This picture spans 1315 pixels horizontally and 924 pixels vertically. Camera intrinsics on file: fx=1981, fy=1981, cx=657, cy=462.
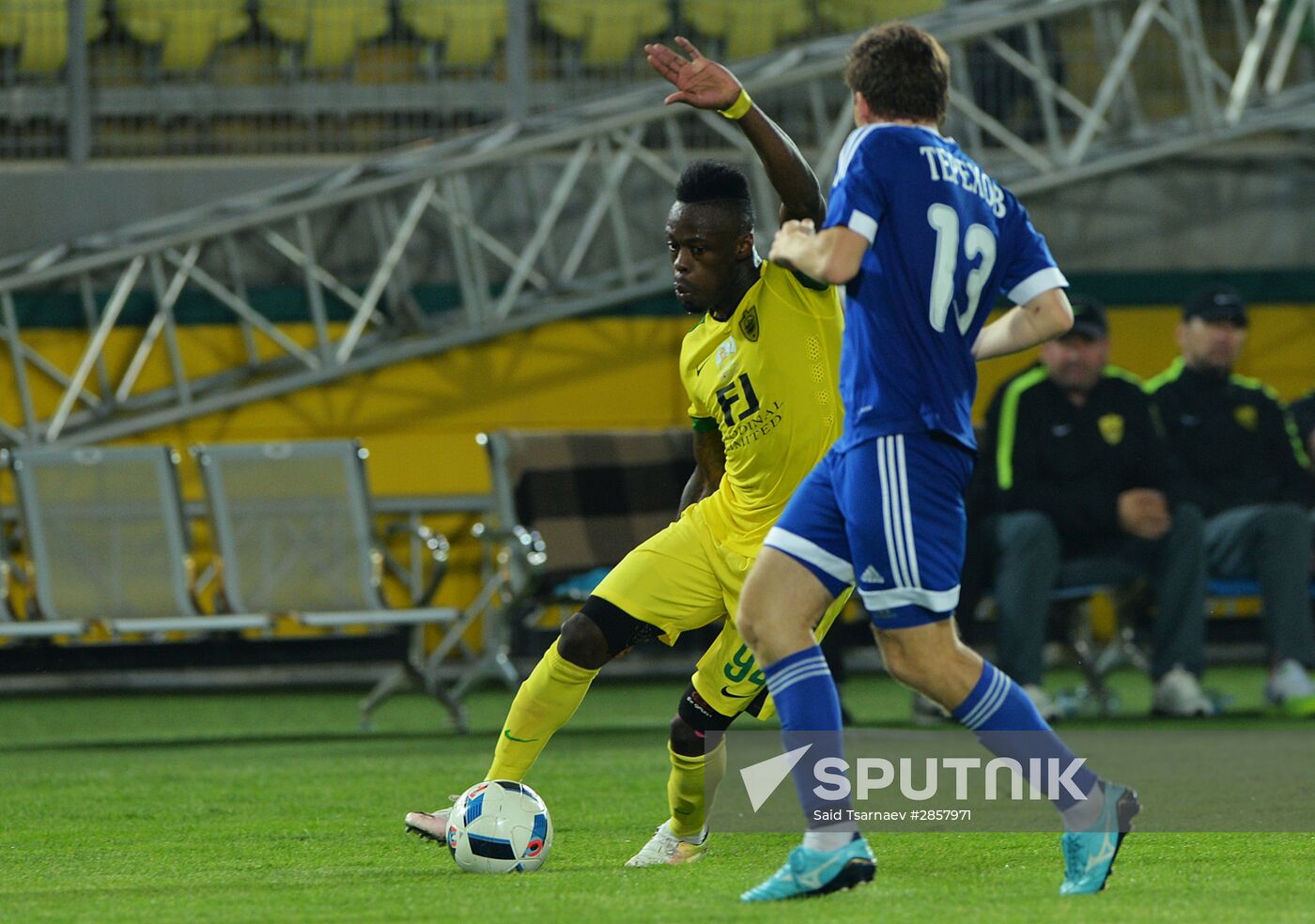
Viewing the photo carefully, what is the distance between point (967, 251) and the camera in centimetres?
409

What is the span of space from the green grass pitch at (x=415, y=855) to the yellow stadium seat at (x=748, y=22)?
230 inches

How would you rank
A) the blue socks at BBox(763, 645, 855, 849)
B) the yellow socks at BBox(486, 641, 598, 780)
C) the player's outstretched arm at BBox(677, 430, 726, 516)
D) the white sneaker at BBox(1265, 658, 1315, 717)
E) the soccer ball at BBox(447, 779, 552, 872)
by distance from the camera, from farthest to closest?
the white sneaker at BBox(1265, 658, 1315, 717)
the player's outstretched arm at BBox(677, 430, 726, 516)
the yellow socks at BBox(486, 641, 598, 780)
the soccer ball at BBox(447, 779, 552, 872)
the blue socks at BBox(763, 645, 855, 849)

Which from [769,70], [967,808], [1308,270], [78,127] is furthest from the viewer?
[1308,270]

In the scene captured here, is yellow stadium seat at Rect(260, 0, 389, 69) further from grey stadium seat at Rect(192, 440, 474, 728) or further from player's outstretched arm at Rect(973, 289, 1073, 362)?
player's outstretched arm at Rect(973, 289, 1073, 362)

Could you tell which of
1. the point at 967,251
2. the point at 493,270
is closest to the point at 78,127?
the point at 493,270

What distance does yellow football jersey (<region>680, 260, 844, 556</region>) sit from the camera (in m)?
4.84

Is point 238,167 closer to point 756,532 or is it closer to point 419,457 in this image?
point 419,457

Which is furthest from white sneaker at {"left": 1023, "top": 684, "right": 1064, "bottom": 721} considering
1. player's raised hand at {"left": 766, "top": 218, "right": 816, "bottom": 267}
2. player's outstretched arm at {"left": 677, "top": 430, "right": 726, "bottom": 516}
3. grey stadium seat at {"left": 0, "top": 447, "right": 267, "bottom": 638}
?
player's raised hand at {"left": 766, "top": 218, "right": 816, "bottom": 267}

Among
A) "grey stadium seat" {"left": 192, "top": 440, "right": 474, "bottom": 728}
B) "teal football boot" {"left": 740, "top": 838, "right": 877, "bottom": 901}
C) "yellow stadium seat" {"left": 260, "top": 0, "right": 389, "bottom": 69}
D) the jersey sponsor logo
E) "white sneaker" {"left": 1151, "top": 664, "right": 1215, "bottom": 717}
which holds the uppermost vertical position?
"yellow stadium seat" {"left": 260, "top": 0, "right": 389, "bottom": 69}

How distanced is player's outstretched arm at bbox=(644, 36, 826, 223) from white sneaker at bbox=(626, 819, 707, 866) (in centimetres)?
158

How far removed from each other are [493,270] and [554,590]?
170 inches

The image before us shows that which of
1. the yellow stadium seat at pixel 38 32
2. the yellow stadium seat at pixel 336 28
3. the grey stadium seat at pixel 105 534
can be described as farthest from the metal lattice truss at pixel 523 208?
the grey stadium seat at pixel 105 534

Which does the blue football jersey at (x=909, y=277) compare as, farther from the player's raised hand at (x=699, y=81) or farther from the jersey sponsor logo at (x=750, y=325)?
the jersey sponsor logo at (x=750, y=325)

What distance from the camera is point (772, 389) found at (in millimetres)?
4844
